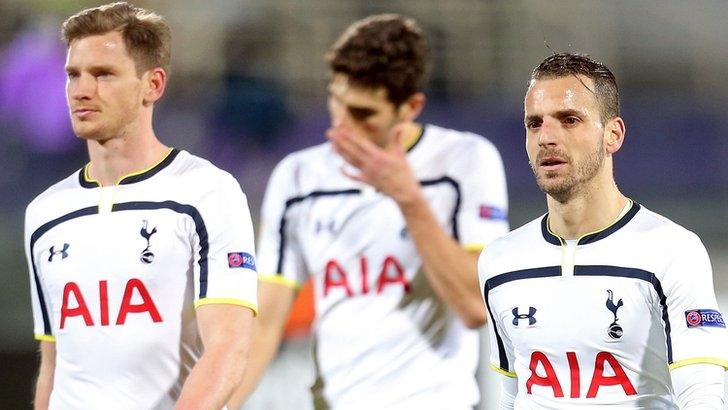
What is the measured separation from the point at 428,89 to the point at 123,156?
5.35 meters

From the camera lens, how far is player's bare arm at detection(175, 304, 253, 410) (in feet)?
14.1

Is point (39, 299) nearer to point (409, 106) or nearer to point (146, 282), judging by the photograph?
point (146, 282)

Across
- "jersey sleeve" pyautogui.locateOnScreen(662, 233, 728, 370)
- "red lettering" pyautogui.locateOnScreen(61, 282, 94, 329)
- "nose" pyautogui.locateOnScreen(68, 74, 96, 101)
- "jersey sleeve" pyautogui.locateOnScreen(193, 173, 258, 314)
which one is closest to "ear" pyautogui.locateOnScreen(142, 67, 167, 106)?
"nose" pyautogui.locateOnScreen(68, 74, 96, 101)

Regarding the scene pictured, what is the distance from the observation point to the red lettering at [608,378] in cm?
412

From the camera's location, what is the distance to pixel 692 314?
4.01 m

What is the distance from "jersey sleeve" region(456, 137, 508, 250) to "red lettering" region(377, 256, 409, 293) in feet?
0.90

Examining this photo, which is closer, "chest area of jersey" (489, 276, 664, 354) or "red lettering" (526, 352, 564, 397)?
"chest area of jersey" (489, 276, 664, 354)

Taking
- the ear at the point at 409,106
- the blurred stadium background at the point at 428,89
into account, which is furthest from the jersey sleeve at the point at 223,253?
the blurred stadium background at the point at 428,89

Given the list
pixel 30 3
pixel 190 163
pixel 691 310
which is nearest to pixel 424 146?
pixel 190 163

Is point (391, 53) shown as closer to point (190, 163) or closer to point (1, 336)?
point (190, 163)

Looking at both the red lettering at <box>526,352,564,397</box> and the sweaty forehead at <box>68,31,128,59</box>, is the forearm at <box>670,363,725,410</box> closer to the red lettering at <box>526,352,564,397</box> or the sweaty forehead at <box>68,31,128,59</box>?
the red lettering at <box>526,352,564,397</box>

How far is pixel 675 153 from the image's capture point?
9789 millimetres

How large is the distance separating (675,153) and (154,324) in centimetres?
601

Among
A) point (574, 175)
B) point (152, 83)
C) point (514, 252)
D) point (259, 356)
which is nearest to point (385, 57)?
point (259, 356)
